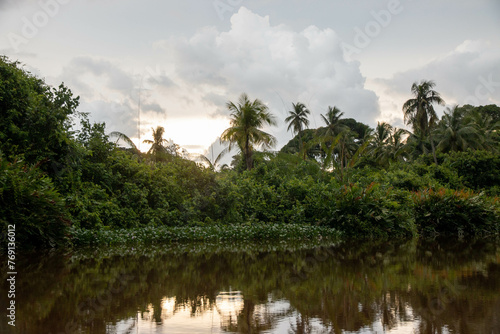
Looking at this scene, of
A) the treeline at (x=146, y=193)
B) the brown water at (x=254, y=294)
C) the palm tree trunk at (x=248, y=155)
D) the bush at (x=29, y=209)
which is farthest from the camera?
the palm tree trunk at (x=248, y=155)

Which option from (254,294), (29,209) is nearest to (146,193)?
(29,209)

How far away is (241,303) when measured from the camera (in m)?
4.20

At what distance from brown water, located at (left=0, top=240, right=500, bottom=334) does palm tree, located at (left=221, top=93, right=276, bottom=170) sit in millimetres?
17333

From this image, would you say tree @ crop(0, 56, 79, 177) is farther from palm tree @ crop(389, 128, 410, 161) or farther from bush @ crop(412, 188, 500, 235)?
palm tree @ crop(389, 128, 410, 161)

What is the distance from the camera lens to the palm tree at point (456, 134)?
39125 millimetres

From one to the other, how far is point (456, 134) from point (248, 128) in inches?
989

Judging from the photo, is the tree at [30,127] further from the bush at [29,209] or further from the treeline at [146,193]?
the bush at [29,209]

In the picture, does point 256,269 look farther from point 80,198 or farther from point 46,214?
point 80,198

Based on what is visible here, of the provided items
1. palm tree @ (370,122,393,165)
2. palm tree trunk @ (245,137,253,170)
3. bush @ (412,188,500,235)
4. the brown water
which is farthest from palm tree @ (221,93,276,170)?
palm tree @ (370,122,393,165)

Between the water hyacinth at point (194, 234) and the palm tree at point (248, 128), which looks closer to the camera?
the water hyacinth at point (194, 234)

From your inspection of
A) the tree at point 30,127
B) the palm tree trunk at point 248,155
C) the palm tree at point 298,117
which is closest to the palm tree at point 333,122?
the palm tree at point 298,117

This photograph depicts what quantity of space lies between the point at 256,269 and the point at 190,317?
2921mm


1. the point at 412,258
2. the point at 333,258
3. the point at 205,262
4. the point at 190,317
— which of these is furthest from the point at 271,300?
the point at 412,258

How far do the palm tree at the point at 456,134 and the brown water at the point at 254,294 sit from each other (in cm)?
3492
